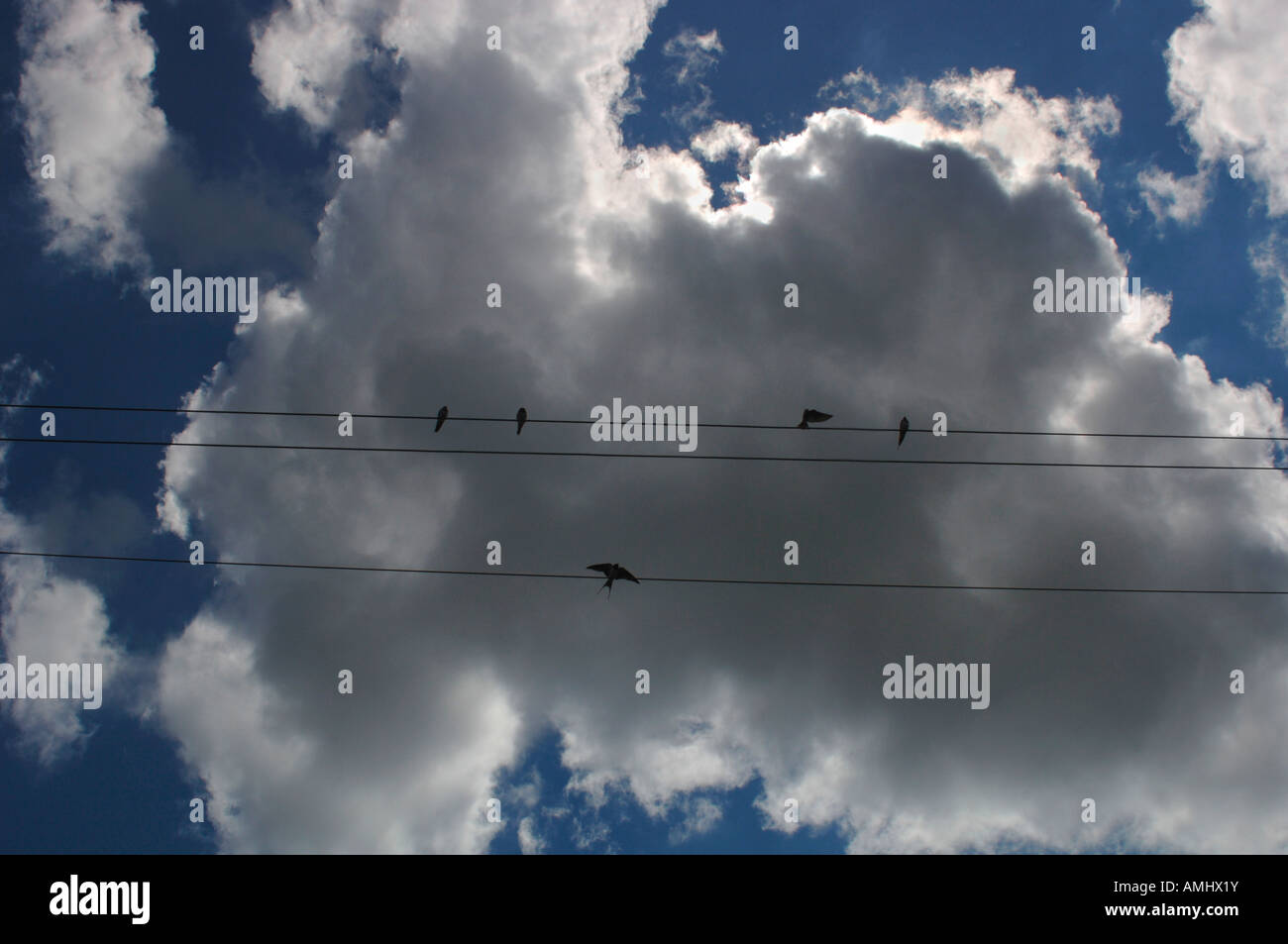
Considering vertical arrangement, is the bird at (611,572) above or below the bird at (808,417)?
below

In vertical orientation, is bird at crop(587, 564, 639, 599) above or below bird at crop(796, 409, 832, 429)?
below
